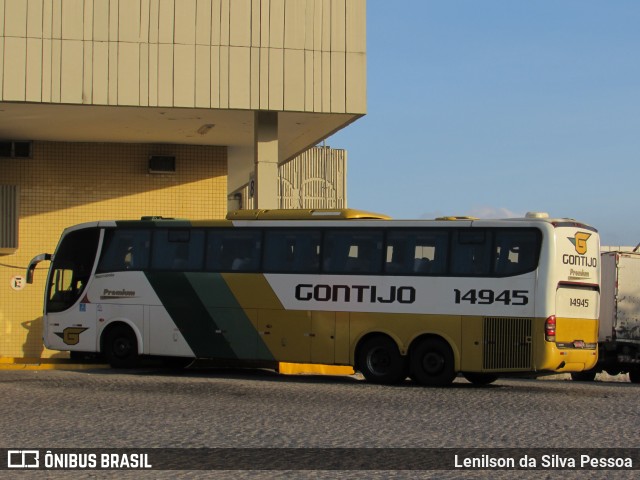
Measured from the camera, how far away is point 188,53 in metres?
22.7

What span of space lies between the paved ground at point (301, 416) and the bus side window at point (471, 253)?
77.8 inches

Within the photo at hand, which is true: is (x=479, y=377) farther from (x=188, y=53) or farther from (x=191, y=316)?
(x=188, y=53)

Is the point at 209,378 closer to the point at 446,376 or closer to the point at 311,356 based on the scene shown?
the point at 311,356

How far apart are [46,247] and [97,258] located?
7457 millimetres

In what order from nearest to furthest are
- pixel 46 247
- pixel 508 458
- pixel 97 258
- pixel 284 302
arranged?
pixel 508 458
pixel 284 302
pixel 97 258
pixel 46 247

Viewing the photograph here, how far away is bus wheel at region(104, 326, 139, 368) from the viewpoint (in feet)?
72.2

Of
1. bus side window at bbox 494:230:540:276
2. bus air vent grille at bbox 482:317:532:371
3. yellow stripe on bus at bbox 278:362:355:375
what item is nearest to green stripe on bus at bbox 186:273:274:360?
yellow stripe on bus at bbox 278:362:355:375

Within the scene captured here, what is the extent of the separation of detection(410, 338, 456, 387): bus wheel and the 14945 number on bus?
0.90 meters

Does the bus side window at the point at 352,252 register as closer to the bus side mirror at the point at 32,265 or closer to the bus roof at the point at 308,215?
the bus roof at the point at 308,215

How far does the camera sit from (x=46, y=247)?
29.3m

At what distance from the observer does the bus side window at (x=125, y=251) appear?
21797 millimetres

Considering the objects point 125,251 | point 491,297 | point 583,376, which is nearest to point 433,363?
point 491,297

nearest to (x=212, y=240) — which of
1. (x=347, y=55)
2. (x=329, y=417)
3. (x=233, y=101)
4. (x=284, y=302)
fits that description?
(x=284, y=302)

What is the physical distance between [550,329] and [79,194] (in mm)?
15171
